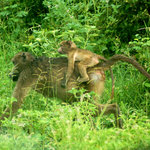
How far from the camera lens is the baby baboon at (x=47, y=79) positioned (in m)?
5.29

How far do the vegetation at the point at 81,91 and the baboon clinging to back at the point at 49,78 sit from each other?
0.17m

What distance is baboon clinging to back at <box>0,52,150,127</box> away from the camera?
5.29 m

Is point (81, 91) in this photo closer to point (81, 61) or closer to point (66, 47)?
point (81, 61)

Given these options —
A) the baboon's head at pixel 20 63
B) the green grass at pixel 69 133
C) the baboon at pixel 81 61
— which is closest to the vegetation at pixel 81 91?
the green grass at pixel 69 133

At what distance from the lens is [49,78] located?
5.57 m

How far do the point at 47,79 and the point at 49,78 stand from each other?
37 mm

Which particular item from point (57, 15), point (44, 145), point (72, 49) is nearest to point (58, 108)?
point (44, 145)

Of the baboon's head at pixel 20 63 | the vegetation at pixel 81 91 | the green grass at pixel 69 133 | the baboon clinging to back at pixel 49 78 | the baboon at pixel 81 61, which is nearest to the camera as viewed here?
the green grass at pixel 69 133

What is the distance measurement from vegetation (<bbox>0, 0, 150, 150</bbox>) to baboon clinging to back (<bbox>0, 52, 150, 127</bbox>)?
17 centimetres

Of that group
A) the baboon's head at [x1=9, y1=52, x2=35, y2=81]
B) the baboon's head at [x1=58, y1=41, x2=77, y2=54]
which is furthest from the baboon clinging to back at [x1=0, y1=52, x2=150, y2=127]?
the baboon's head at [x1=58, y1=41, x2=77, y2=54]

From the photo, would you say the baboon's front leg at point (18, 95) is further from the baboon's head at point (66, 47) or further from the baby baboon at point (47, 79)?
the baboon's head at point (66, 47)

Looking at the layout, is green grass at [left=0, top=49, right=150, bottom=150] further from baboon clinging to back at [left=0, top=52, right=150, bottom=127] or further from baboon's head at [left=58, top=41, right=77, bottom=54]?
baboon's head at [left=58, top=41, right=77, bottom=54]

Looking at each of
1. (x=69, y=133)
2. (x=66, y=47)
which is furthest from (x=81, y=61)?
(x=69, y=133)

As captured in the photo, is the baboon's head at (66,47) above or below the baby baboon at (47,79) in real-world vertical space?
above
